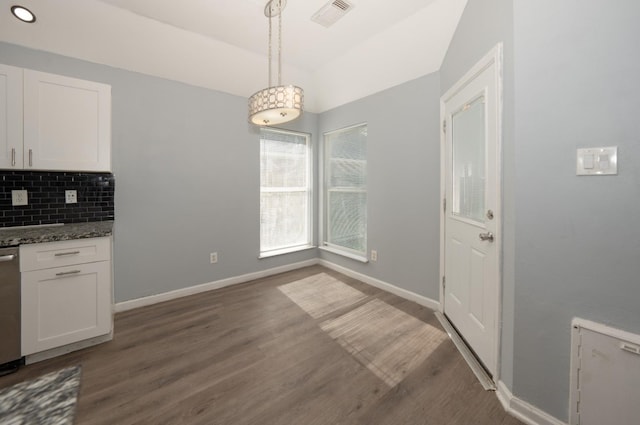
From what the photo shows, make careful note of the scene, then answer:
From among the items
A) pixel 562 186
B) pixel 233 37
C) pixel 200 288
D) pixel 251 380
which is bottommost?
pixel 251 380

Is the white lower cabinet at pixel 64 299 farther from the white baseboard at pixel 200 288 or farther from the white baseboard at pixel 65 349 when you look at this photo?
the white baseboard at pixel 200 288

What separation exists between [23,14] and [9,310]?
7.29 feet

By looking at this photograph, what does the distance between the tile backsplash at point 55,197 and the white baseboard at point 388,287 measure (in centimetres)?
278

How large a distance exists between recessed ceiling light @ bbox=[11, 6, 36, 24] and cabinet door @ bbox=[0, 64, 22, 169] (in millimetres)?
549

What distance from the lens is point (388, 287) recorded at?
3.14 m

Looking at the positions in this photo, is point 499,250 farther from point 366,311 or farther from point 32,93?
point 32,93

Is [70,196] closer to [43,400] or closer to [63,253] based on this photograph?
[63,253]

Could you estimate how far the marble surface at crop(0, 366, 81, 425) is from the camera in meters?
1.40

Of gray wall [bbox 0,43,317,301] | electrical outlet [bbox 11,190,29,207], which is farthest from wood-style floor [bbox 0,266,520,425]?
electrical outlet [bbox 11,190,29,207]

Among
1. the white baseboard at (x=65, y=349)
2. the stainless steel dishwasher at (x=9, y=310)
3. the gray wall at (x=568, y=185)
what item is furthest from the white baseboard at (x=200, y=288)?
the gray wall at (x=568, y=185)

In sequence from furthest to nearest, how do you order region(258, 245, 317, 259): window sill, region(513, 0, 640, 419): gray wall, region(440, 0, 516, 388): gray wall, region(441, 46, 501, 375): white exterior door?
region(258, 245, 317, 259): window sill < region(441, 46, 501, 375): white exterior door < region(440, 0, 516, 388): gray wall < region(513, 0, 640, 419): gray wall

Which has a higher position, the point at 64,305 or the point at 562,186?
the point at 562,186

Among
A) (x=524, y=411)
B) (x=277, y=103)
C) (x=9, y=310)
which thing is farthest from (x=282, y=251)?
(x=524, y=411)

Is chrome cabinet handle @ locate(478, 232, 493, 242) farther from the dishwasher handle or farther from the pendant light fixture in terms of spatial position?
the dishwasher handle
